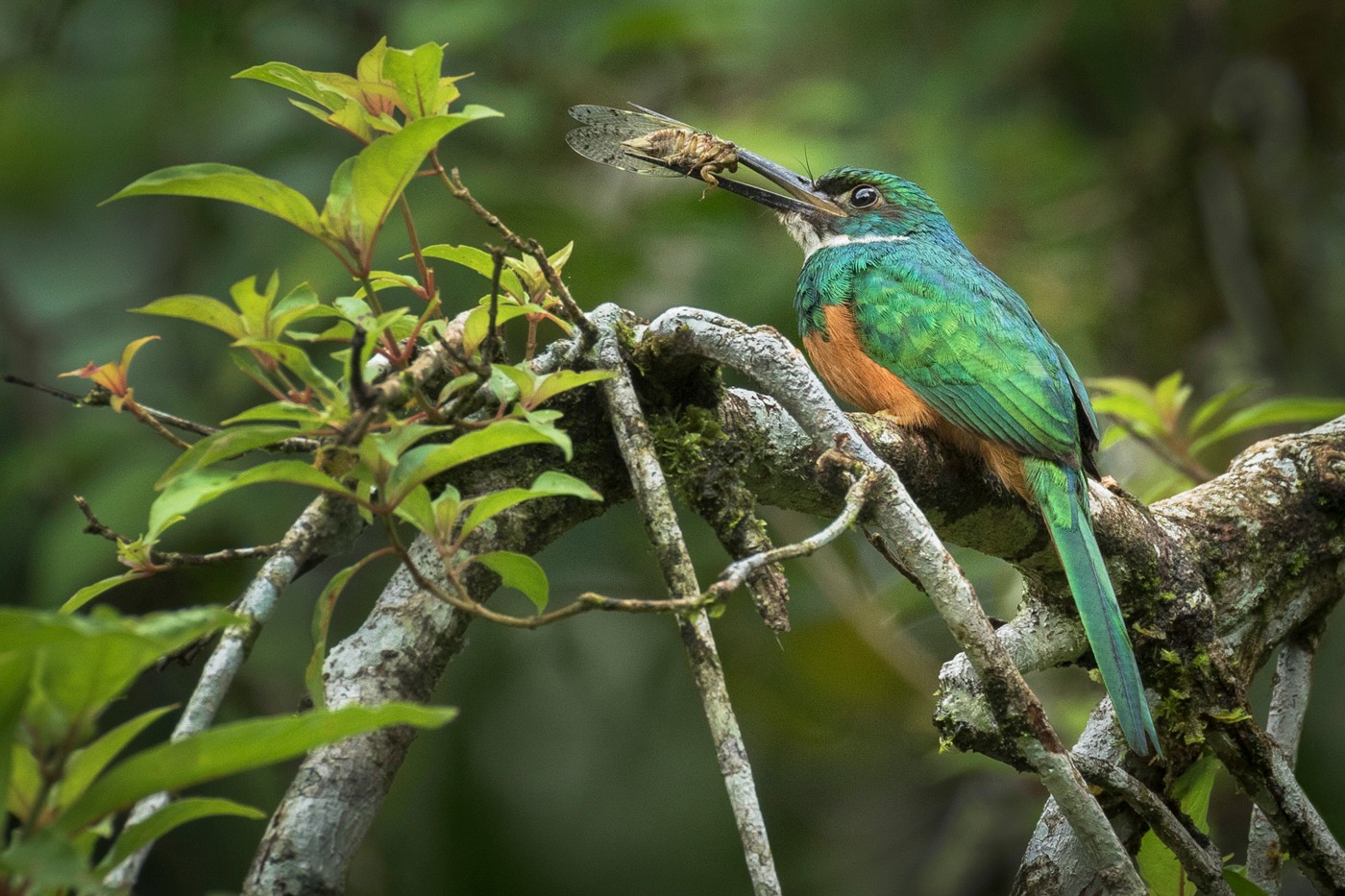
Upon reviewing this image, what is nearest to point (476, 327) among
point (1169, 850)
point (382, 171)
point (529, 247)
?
point (529, 247)

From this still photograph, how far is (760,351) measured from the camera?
1596 mm

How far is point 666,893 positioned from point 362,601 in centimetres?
149

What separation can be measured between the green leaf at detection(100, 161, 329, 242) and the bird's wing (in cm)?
146

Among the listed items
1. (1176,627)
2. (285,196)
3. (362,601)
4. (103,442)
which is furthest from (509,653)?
(285,196)

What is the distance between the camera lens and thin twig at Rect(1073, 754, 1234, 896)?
Result: 1.79 meters

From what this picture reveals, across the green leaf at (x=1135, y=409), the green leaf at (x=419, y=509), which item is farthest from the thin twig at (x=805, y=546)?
the green leaf at (x=1135, y=409)

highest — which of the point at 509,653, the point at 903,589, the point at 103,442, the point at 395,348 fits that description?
the point at 103,442

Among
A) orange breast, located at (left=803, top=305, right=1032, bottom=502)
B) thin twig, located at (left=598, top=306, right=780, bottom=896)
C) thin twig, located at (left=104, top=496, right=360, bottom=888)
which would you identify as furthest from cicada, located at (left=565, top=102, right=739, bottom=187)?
thin twig, located at (left=104, top=496, right=360, bottom=888)

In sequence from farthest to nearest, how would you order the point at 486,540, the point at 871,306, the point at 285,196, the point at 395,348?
1. the point at 871,306
2. the point at 486,540
3. the point at 395,348
4. the point at 285,196

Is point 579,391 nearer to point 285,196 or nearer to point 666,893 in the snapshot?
point 285,196

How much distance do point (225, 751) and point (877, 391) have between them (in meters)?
1.91

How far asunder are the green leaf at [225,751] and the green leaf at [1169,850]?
148 centimetres

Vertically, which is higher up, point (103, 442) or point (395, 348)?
point (103, 442)

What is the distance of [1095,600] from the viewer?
1.99m
